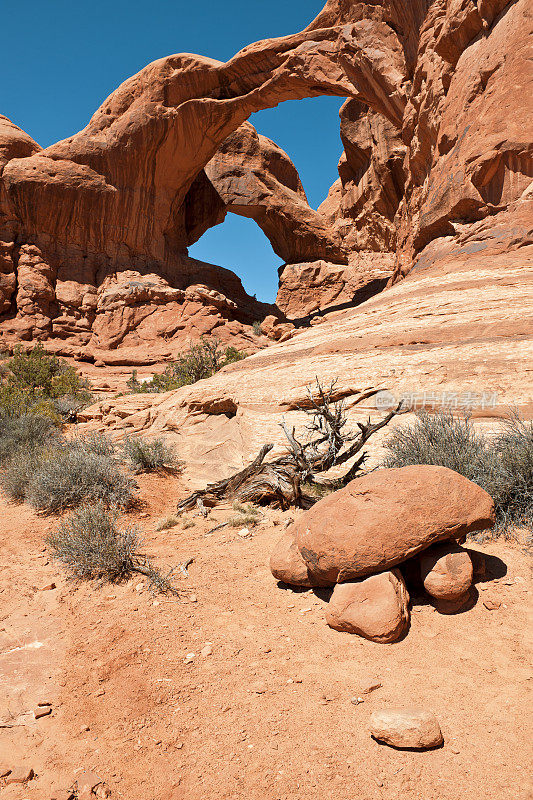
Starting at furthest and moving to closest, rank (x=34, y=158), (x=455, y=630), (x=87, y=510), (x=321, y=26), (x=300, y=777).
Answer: (x=34, y=158) < (x=321, y=26) < (x=87, y=510) < (x=455, y=630) < (x=300, y=777)

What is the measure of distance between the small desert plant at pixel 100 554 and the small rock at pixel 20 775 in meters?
1.63

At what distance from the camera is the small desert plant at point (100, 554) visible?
4.09 m

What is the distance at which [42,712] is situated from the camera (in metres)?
2.57

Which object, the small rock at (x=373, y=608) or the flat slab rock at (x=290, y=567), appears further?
the flat slab rock at (x=290, y=567)

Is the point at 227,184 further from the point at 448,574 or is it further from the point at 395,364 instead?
the point at 448,574

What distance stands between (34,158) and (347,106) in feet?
55.7

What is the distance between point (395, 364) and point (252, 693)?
5413 mm

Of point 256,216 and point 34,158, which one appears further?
point 256,216

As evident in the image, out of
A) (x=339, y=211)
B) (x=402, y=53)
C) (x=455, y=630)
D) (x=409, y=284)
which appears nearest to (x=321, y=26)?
(x=402, y=53)

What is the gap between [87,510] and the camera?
484 centimetres

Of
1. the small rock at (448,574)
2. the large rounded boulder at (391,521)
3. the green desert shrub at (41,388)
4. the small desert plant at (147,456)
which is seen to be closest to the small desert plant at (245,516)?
the large rounded boulder at (391,521)

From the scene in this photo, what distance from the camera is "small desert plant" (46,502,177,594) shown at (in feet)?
13.4

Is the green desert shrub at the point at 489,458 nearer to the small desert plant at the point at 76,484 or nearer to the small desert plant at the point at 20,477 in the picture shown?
the small desert plant at the point at 76,484

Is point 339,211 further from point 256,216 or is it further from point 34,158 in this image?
point 34,158
